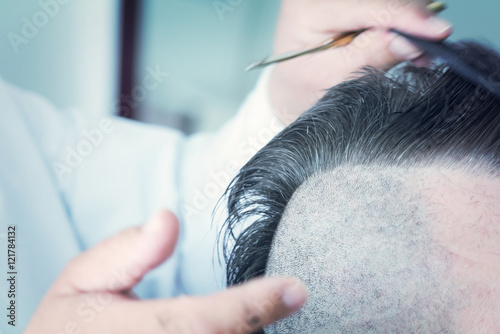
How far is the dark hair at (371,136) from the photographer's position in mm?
406

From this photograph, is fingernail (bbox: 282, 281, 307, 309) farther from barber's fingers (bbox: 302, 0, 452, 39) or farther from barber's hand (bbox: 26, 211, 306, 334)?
barber's fingers (bbox: 302, 0, 452, 39)

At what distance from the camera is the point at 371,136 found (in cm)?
42

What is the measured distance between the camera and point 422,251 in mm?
381

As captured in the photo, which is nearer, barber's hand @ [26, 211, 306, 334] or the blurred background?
Result: barber's hand @ [26, 211, 306, 334]

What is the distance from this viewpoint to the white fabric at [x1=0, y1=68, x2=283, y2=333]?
0.52 metres

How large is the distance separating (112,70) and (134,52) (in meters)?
0.05

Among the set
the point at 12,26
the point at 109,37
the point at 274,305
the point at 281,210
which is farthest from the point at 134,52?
the point at 274,305

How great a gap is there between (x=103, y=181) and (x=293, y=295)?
420 mm

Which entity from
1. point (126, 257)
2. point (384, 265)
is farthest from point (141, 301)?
point (384, 265)

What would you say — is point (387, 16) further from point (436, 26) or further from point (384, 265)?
point (384, 265)

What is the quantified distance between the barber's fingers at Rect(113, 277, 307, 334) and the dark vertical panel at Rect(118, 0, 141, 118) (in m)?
0.44

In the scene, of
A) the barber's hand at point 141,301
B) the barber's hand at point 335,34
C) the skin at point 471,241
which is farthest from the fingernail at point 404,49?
the barber's hand at point 141,301

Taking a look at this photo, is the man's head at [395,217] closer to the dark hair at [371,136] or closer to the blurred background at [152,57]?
the dark hair at [371,136]

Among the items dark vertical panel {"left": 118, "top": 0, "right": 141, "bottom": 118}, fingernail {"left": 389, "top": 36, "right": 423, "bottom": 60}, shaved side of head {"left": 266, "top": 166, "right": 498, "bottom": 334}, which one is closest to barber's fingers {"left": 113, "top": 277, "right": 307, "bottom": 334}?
shaved side of head {"left": 266, "top": 166, "right": 498, "bottom": 334}
